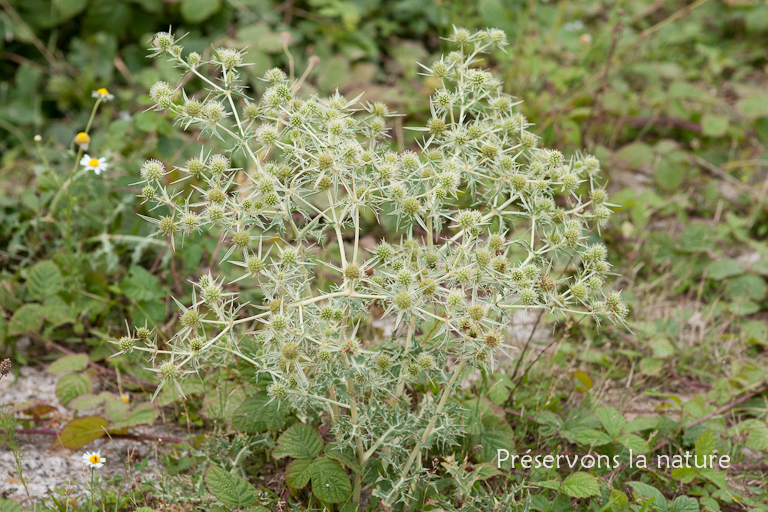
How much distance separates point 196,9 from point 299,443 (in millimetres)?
3406

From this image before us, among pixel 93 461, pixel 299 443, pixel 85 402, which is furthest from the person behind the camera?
pixel 85 402

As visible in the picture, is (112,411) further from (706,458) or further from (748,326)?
(748,326)

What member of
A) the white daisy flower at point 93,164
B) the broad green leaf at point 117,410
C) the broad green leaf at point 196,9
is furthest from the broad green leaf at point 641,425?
the broad green leaf at point 196,9

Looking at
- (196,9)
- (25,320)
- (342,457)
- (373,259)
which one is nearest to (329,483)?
(342,457)

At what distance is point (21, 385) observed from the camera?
2727 millimetres

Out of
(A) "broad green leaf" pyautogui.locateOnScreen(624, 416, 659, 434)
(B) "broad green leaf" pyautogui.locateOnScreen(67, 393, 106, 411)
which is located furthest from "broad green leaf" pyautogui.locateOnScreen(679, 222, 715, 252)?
(B) "broad green leaf" pyautogui.locateOnScreen(67, 393, 106, 411)

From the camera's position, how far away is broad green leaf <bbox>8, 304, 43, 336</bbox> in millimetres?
2740

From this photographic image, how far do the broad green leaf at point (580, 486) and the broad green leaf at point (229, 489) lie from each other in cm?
94

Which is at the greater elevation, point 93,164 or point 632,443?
point 93,164

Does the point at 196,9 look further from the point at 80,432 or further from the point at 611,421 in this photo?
the point at 611,421

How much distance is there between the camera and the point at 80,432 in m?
2.32

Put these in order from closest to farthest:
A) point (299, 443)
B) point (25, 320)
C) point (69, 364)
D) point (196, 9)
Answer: point (299, 443)
point (69, 364)
point (25, 320)
point (196, 9)

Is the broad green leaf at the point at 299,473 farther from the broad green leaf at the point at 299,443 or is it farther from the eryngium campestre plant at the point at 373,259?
the eryngium campestre plant at the point at 373,259

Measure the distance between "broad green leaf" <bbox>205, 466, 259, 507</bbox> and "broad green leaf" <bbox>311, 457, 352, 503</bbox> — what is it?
0.64ft
